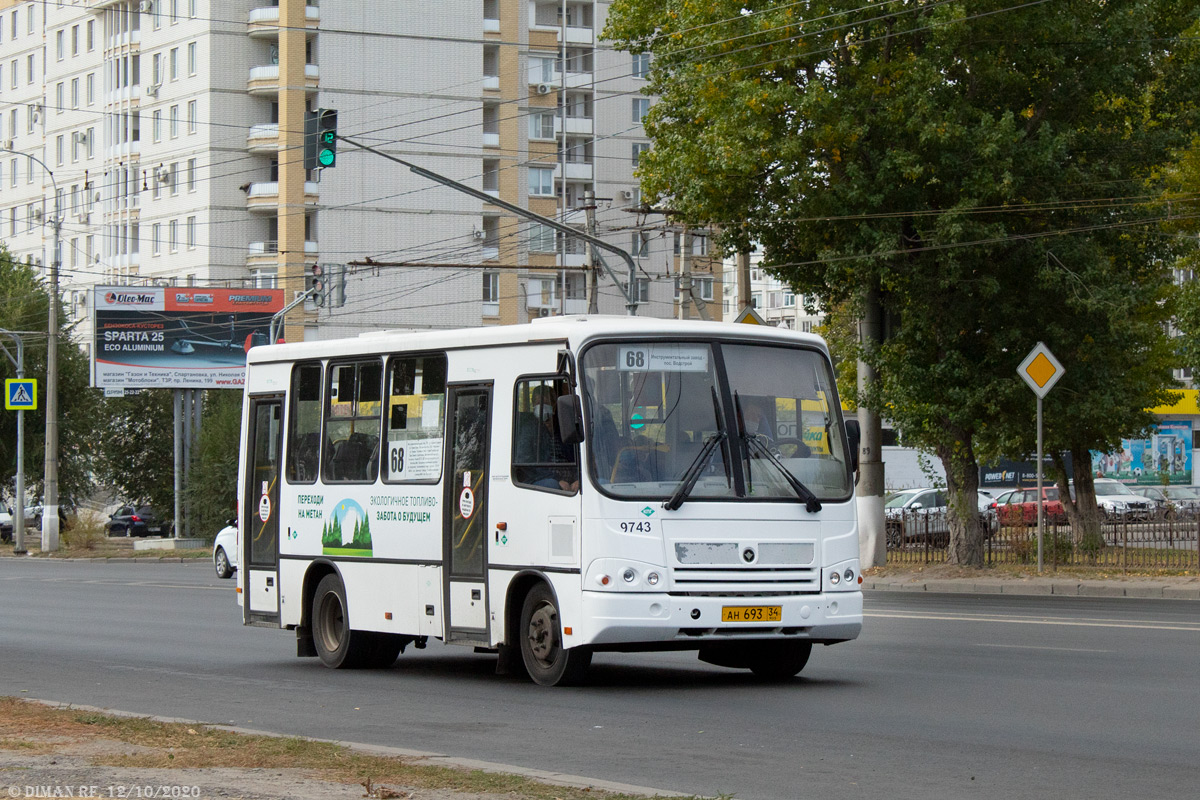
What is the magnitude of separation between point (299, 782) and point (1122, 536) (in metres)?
23.5

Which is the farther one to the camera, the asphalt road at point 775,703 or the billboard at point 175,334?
the billboard at point 175,334

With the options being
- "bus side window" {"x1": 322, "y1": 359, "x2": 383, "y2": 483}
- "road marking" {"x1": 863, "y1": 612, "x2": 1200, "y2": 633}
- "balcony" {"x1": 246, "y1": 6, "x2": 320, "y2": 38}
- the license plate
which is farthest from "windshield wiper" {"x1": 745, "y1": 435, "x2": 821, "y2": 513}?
"balcony" {"x1": 246, "y1": 6, "x2": 320, "y2": 38}

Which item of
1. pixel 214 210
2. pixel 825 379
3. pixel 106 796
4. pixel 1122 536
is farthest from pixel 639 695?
pixel 214 210

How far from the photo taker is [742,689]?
1381 cm

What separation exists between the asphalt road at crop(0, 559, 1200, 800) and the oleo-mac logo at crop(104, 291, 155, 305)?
3832 centimetres

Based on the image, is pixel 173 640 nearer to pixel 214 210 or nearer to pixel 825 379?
pixel 825 379

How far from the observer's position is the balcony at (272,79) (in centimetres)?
8269

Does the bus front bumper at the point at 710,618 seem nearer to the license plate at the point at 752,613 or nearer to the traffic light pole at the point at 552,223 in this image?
the license plate at the point at 752,613

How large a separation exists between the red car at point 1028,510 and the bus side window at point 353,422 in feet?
60.8

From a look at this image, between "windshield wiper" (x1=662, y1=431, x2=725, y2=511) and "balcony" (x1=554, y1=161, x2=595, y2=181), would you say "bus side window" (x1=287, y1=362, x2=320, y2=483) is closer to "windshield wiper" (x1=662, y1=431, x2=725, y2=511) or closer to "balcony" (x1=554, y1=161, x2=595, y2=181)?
"windshield wiper" (x1=662, y1=431, x2=725, y2=511)

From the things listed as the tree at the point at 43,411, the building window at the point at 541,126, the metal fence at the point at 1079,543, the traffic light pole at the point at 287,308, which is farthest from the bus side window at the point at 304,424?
the building window at the point at 541,126

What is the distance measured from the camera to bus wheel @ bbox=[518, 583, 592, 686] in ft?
44.4

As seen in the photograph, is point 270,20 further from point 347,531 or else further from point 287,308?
point 347,531

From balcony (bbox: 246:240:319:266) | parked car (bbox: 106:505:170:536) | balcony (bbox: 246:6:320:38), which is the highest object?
balcony (bbox: 246:6:320:38)
